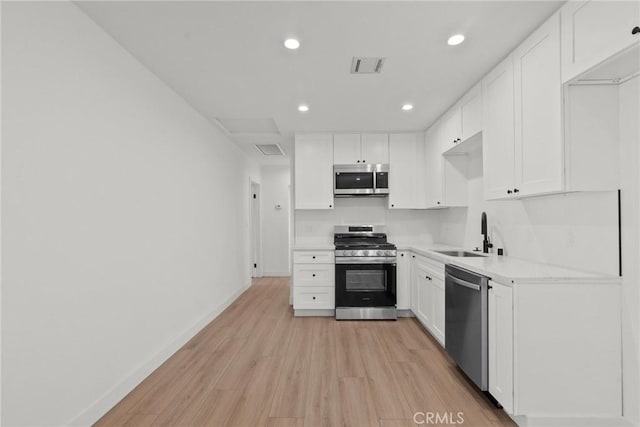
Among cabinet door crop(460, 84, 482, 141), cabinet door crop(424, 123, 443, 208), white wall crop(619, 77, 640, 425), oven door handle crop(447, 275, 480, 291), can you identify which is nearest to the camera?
white wall crop(619, 77, 640, 425)

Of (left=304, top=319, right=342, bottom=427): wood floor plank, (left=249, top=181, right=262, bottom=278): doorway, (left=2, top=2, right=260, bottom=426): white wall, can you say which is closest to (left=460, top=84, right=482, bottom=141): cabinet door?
(left=304, top=319, right=342, bottom=427): wood floor plank

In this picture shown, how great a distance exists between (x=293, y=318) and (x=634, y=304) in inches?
126

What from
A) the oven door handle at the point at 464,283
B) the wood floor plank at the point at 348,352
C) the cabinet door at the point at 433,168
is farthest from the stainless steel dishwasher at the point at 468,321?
the cabinet door at the point at 433,168

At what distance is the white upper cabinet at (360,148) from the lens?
13.9ft

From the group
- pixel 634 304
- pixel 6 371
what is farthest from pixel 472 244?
pixel 6 371

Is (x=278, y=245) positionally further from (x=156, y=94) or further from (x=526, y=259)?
(x=526, y=259)

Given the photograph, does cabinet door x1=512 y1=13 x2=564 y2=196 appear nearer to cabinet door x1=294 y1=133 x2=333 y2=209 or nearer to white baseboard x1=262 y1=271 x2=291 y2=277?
cabinet door x1=294 y1=133 x2=333 y2=209

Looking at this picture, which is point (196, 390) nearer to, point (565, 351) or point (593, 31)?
point (565, 351)

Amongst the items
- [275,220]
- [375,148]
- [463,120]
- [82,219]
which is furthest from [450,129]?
[275,220]

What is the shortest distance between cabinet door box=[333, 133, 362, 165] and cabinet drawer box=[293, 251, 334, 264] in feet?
4.24

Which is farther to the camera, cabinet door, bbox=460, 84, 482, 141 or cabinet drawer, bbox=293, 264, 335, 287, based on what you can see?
cabinet drawer, bbox=293, 264, 335, 287

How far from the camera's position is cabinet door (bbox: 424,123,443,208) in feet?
12.4

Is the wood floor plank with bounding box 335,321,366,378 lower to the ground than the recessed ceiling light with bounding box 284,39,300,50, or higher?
lower

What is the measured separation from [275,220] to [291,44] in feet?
15.7
